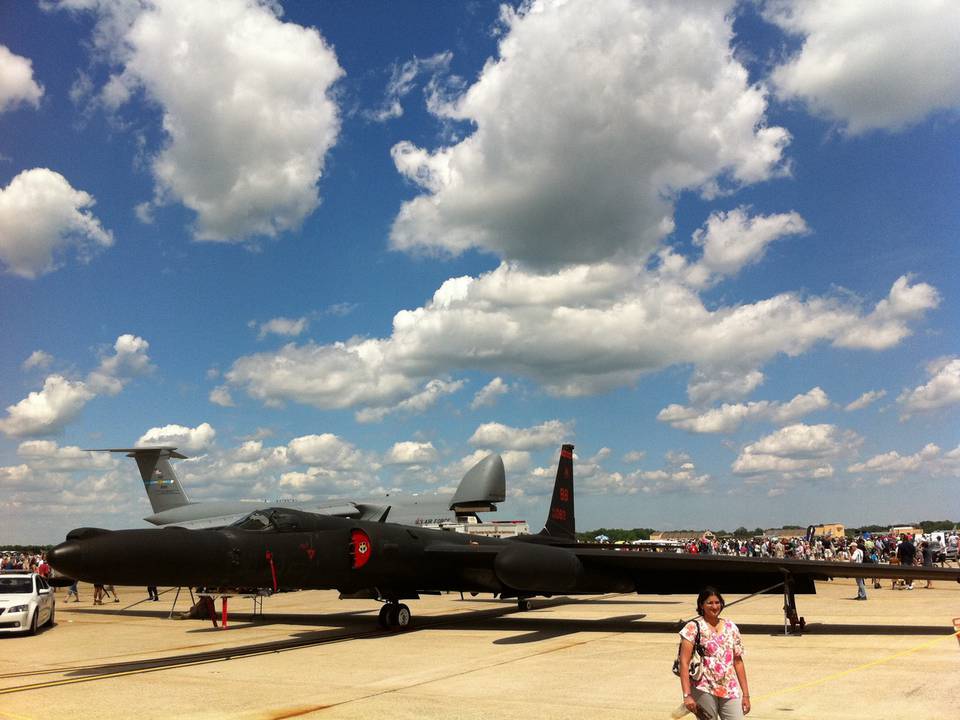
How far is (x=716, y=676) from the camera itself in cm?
512

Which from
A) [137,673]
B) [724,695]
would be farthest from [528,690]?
[137,673]

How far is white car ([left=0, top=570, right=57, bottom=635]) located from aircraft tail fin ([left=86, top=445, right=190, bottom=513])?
81.5ft

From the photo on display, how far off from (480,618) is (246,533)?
7.55 meters

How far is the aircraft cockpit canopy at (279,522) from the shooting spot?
13852 mm

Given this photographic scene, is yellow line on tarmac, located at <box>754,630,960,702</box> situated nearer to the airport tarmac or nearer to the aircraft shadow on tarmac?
the airport tarmac

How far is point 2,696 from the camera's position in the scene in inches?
358

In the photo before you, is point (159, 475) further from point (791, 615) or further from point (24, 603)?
point (791, 615)

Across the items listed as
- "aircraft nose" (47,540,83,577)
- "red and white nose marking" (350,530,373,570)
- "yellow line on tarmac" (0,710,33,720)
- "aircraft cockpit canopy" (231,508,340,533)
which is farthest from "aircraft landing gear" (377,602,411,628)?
"yellow line on tarmac" (0,710,33,720)

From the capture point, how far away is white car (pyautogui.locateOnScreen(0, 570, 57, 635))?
16453 millimetres

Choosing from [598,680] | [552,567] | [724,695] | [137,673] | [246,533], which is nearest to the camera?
[724,695]

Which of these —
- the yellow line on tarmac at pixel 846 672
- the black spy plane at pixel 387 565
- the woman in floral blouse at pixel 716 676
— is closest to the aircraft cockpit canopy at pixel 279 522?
the black spy plane at pixel 387 565

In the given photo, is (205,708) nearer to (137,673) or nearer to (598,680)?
(137,673)

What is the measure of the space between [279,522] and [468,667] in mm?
A: 4968

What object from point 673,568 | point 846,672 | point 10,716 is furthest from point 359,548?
point 846,672
